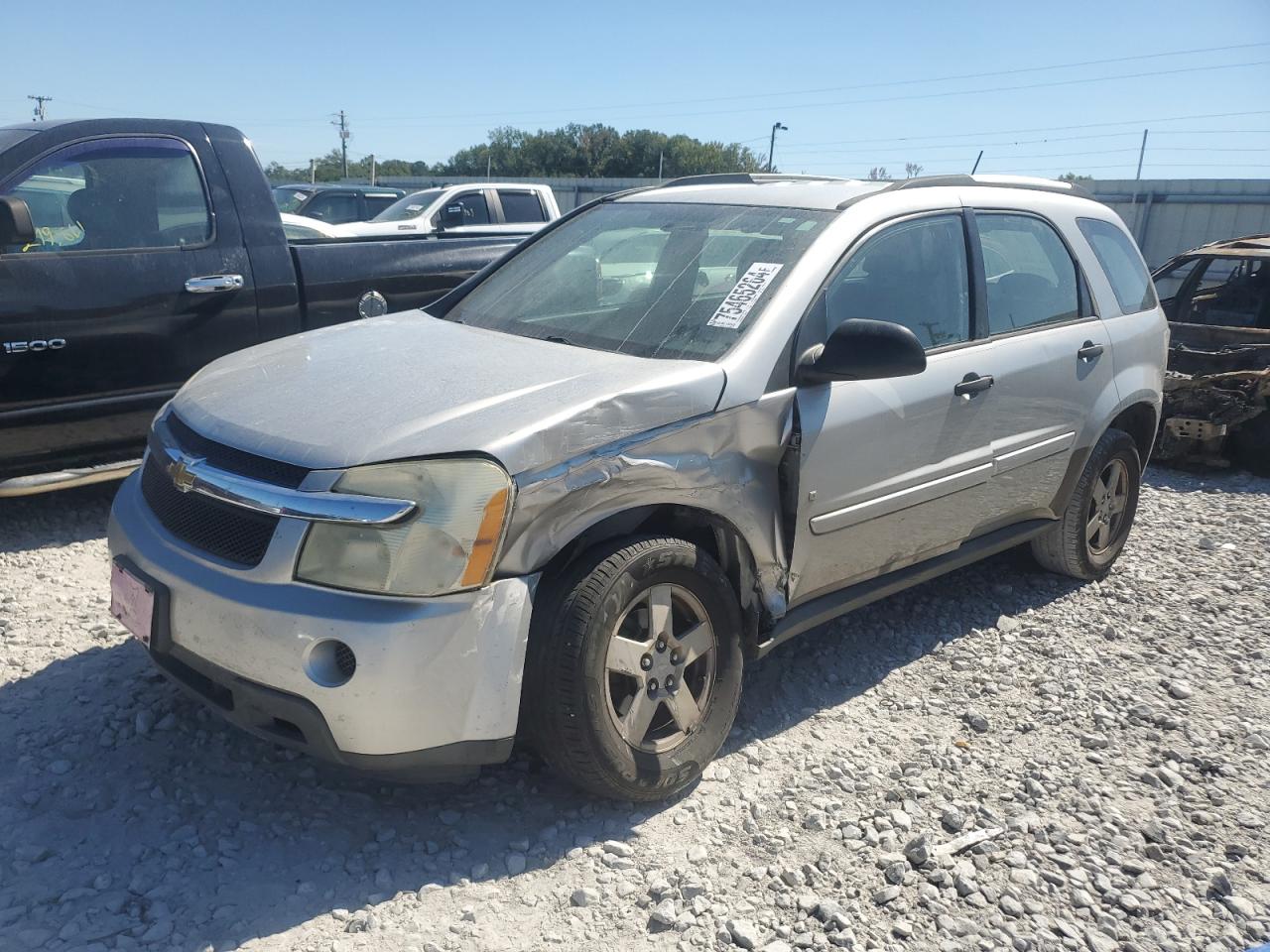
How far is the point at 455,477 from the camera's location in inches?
101

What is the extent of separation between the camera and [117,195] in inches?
192

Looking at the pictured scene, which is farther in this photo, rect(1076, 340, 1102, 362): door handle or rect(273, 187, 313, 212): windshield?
rect(273, 187, 313, 212): windshield

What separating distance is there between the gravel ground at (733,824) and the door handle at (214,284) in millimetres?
1569

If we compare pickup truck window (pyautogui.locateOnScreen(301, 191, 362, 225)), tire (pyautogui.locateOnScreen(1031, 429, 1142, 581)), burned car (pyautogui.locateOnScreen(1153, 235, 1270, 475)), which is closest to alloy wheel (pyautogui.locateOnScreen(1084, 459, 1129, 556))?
tire (pyautogui.locateOnScreen(1031, 429, 1142, 581))

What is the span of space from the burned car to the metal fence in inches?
438

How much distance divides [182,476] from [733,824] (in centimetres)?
185

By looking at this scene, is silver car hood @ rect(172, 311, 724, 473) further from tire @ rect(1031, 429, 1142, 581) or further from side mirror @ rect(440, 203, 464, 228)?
side mirror @ rect(440, 203, 464, 228)

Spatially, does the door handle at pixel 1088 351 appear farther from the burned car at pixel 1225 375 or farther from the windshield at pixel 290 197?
the windshield at pixel 290 197

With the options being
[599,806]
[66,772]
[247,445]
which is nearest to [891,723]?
[599,806]

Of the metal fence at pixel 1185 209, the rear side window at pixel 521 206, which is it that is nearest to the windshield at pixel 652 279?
the rear side window at pixel 521 206

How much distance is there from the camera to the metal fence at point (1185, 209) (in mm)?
18828

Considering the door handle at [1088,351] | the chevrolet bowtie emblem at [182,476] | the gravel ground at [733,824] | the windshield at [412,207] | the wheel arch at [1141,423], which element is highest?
the windshield at [412,207]

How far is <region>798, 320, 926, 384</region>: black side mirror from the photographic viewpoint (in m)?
3.15

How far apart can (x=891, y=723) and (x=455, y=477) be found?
195 cm
